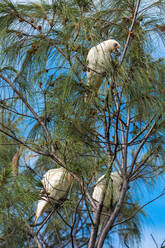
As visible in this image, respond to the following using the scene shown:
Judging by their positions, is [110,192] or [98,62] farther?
[110,192]

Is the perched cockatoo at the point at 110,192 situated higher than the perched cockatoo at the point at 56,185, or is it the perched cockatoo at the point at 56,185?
the perched cockatoo at the point at 56,185

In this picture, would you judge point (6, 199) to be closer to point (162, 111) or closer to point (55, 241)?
point (162, 111)

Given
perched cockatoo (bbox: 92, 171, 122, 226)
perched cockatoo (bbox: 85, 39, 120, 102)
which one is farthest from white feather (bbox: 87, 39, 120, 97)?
perched cockatoo (bbox: 92, 171, 122, 226)

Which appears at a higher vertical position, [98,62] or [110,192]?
[98,62]

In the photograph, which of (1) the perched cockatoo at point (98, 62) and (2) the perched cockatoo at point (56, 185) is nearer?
(1) the perched cockatoo at point (98, 62)

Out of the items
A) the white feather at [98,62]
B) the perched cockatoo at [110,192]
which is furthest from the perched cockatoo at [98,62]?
the perched cockatoo at [110,192]

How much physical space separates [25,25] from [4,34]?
0.09m

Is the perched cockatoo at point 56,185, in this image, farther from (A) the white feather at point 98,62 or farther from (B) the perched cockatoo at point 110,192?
(A) the white feather at point 98,62

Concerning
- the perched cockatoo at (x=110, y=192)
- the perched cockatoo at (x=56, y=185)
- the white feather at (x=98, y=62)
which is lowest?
the perched cockatoo at (x=110, y=192)

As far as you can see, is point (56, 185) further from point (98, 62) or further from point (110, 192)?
point (98, 62)

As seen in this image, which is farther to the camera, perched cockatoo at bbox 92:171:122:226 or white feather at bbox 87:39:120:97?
perched cockatoo at bbox 92:171:122:226

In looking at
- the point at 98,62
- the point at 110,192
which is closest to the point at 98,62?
the point at 98,62

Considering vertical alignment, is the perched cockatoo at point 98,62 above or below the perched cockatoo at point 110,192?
above

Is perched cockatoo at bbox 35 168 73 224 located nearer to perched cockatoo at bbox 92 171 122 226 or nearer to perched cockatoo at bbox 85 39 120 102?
perched cockatoo at bbox 92 171 122 226
